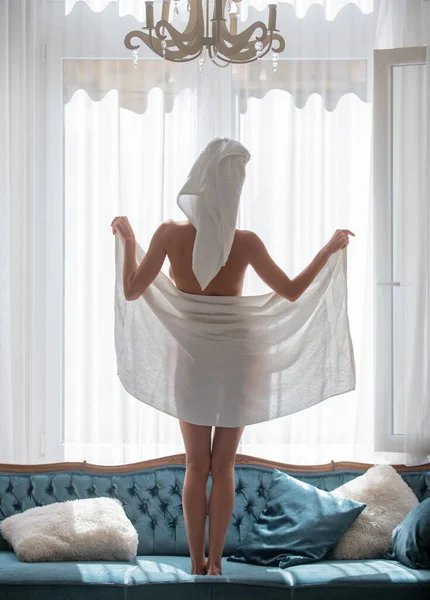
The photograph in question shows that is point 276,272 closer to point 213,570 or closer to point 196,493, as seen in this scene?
point 196,493

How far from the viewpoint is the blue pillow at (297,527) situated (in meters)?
3.35

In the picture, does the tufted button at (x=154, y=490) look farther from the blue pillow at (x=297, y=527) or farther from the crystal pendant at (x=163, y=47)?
the crystal pendant at (x=163, y=47)

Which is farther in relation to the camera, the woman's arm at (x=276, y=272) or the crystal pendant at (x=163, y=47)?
the woman's arm at (x=276, y=272)

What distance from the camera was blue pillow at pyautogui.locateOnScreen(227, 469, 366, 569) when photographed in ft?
11.0

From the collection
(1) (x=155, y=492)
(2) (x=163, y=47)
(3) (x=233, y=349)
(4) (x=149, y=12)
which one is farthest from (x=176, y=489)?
(4) (x=149, y=12)

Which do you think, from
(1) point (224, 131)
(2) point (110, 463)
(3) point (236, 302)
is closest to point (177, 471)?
(2) point (110, 463)

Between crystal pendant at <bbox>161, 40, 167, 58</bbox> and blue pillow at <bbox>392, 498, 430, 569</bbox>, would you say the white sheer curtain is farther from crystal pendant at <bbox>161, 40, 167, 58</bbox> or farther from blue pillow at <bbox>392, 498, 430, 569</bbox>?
blue pillow at <bbox>392, 498, 430, 569</bbox>

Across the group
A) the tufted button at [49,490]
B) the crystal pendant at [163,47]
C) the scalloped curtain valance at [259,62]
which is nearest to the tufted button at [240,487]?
the tufted button at [49,490]

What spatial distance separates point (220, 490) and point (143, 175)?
1.58 m

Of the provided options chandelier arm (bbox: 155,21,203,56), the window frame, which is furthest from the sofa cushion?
chandelier arm (bbox: 155,21,203,56)

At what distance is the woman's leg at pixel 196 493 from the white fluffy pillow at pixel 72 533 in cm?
29

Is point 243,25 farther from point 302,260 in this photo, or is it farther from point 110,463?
point 110,463

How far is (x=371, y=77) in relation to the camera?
4.04 meters

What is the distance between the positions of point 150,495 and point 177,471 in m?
0.16
